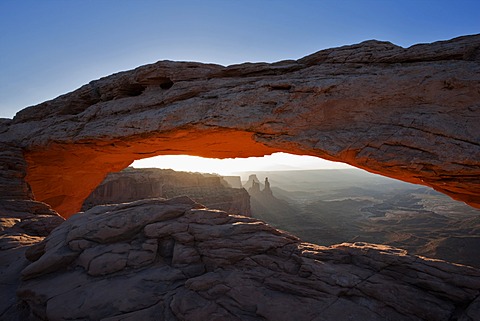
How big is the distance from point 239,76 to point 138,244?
9220 mm

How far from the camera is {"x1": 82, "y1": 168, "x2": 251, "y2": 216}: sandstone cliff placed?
1554 inches

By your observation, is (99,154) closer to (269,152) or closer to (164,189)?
(269,152)

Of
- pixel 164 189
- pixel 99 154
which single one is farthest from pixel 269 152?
pixel 164 189

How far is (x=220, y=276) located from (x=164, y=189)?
1787 inches

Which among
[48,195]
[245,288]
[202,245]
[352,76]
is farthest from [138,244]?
[48,195]

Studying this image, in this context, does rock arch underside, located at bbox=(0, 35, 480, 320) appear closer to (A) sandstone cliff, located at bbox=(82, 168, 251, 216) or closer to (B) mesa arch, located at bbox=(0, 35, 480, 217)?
(B) mesa arch, located at bbox=(0, 35, 480, 217)

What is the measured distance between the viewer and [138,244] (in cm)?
809

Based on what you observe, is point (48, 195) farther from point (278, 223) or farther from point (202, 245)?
point (278, 223)

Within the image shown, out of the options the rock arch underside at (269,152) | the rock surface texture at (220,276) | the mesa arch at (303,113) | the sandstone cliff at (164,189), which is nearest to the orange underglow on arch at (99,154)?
the mesa arch at (303,113)

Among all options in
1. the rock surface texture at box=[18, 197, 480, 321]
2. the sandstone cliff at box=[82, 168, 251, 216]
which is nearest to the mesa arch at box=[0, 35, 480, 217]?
the rock surface texture at box=[18, 197, 480, 321]

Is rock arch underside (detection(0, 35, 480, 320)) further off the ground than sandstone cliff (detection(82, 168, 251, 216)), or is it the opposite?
rock arch underside (detection(0, 35, 480, 320))

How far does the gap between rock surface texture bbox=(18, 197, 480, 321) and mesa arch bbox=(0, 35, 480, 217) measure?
12.1 feet

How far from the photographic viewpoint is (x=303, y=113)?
964cm

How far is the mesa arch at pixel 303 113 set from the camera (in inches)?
306
